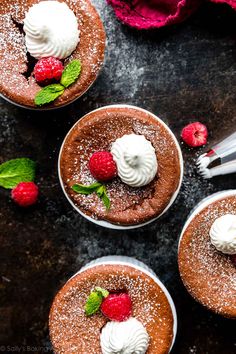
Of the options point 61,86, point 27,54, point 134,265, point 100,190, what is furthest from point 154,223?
point 27,54

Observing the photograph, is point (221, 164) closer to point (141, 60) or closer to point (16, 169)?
point (141, 60)

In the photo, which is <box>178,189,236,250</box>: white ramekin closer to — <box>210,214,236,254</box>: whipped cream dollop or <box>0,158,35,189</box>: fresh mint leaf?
<box>210,214,236,254</box>: whipped cream dollop

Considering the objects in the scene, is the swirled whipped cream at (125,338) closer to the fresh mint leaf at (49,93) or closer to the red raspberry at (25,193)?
the red raspberry at (25,193)

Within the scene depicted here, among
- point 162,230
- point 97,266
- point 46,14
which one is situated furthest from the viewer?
point 162,230

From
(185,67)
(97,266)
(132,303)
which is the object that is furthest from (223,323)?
(185,67)

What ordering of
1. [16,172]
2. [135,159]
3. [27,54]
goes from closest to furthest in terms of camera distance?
[135,159], [27,54], [16,172]

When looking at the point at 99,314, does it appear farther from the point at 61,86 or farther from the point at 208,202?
the point at 61,86

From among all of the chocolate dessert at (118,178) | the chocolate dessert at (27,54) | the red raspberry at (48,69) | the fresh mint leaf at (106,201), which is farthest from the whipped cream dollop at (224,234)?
the red raspberry at (48,69)
